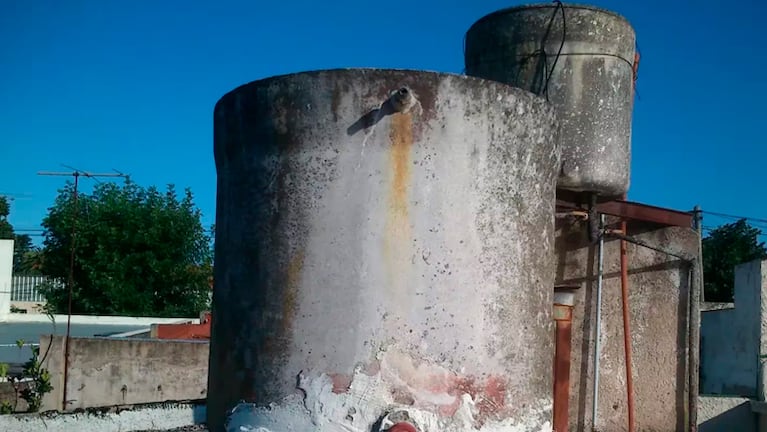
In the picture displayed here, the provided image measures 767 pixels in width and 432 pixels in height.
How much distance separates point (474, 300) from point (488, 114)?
828mm

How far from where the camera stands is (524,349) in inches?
153

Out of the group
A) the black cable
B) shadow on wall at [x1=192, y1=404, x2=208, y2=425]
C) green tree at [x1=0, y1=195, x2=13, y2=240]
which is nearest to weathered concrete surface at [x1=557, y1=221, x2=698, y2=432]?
the black cable

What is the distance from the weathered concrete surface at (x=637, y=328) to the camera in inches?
221

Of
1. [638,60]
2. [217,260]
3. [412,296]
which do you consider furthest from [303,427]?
[638,60]

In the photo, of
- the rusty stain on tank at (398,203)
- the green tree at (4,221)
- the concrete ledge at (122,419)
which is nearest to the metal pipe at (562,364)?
the rusty stain on tank at (398,203)

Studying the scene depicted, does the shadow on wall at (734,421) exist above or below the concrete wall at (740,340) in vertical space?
Result: below

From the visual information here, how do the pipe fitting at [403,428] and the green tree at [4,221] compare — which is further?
the green tree at [4,221]

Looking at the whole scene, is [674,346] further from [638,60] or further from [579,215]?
[638,60]

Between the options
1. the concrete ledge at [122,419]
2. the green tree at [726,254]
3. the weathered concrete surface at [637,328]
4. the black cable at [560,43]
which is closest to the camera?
the black cable at [560,43]

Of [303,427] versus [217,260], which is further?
[217,260]

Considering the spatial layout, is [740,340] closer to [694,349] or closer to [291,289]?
[694,349]

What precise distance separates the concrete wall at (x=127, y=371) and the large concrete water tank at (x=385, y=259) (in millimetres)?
8684

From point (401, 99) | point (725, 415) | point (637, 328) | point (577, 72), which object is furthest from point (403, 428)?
point (725, 415)

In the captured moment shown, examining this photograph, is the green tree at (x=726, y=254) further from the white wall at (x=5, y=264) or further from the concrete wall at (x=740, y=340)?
the white wall at (x=5, y=264)
